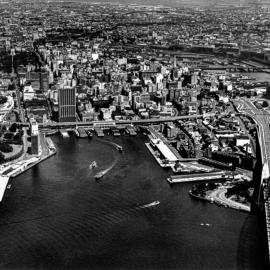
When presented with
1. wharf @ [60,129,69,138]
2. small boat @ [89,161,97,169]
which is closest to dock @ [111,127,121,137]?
wharf @ [60,129,69,138]

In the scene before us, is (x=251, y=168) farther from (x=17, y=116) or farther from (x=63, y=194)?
(x=17, y=116)

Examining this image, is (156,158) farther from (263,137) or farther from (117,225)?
(117,225)

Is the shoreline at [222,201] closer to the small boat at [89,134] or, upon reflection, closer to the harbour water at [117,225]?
the harbour water at [117,225]

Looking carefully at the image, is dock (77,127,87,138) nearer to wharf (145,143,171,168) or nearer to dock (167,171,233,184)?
wharf (145,143,171,168)

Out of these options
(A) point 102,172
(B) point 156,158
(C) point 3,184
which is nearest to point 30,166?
(C) point 3,184

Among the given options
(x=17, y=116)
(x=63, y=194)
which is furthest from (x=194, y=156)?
(x=17, y=116)

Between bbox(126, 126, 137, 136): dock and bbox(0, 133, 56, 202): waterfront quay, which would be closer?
bbox(0, 133, 56, 202): waterfront quay
